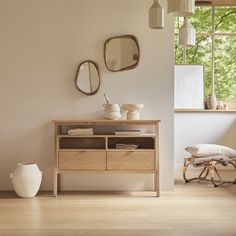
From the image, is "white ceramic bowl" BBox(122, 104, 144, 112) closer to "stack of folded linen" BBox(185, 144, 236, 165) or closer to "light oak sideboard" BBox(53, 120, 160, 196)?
"light oak sideboard" BBox(53, 120, 160, 196)

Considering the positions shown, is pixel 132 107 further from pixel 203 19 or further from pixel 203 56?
pixel 203 19

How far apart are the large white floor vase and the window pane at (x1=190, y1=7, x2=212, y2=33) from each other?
3.80 metres

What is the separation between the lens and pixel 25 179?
5098 millimetres

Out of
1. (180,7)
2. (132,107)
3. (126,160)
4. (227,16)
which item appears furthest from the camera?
(227,16)

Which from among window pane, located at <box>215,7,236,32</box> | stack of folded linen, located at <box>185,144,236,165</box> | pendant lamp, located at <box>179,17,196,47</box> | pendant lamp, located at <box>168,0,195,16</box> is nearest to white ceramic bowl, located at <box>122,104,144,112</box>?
pendant lamp, located at <box>179,17,196,47</box>

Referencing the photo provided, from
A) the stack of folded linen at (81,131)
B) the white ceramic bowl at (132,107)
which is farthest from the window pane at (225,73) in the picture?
the stack of folded linen at (81,131)

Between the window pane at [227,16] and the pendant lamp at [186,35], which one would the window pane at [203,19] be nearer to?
the window pane at [227,16]

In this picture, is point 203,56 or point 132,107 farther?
point 203,56

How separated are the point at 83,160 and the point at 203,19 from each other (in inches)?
140

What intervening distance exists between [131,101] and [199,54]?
2383mm

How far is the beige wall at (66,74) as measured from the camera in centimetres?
553

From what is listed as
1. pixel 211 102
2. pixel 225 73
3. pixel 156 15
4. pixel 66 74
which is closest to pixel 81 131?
pixel 66 74

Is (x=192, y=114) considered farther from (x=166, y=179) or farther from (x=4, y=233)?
(x=4, y=233)

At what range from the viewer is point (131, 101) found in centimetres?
559
